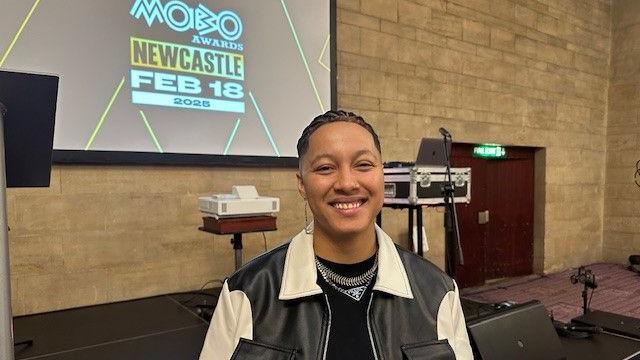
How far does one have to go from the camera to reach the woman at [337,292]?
43.3 inches

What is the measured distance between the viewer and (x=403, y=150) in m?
Answer: 4.29

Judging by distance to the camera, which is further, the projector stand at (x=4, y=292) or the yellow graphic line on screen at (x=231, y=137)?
the yellow graphic line on screen at (x=231, y=137)

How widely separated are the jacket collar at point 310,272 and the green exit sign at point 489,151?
13.6 feet

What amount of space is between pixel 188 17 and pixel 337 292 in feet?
8.27

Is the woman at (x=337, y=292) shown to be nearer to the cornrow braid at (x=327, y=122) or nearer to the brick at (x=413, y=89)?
the cornrow braid at (x=327, y=122)

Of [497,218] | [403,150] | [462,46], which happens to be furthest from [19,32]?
[497,218]

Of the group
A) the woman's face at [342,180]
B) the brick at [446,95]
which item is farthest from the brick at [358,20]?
Result: the woman's face at [342,180]

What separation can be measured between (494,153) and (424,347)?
4.45m

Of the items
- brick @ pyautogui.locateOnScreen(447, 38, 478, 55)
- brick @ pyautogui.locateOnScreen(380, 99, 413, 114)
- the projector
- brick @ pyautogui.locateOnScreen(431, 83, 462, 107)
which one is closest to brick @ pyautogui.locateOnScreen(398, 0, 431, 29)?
brick @ pyautogui.locateOnScreen(447, 38, 478, 55)

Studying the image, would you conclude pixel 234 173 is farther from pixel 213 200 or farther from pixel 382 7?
pixel 382 7

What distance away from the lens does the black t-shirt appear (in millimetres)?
1095

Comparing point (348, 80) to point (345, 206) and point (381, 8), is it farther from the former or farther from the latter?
point (345, 206)

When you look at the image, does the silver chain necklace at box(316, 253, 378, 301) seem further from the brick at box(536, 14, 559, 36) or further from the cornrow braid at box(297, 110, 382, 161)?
the brick at box(536, 14, 559, 36)

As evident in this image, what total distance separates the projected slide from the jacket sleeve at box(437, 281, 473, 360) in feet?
7.49
